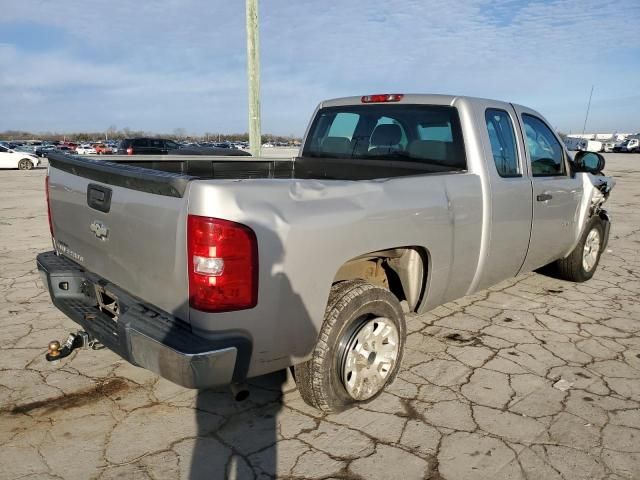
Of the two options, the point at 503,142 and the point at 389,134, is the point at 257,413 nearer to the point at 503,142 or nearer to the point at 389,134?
the point at 389,134

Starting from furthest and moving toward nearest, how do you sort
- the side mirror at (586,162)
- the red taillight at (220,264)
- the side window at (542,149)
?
1. the side mirror at (586,162)
2. the side window at (542,149)
3. the red taillight at (220,264)

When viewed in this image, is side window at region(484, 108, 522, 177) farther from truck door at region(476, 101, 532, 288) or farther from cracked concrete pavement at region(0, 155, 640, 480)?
cracked concrete pavement at region(0, 155, 640, 480)

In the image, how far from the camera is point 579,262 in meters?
5.41

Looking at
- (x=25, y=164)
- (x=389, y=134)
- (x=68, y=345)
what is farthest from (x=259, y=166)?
(x=25, y=164)

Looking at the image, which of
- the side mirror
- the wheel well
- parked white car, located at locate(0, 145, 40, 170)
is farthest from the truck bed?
parked white car, located at locate(0, 145, 40, 170)

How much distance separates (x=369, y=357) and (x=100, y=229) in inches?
67.6

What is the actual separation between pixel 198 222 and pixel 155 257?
403mm

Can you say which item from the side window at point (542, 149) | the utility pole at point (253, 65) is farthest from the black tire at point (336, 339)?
the utility pole at point (253, 65)

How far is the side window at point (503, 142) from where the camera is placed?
378cm

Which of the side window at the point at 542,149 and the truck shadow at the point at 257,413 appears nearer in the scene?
the truck shadow at the point at 257,413

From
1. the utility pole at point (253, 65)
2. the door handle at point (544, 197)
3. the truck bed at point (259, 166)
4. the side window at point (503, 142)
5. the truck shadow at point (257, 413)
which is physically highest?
the utility pole at point (253, 65)

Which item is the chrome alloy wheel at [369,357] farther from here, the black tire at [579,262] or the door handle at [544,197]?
the black tire at [579,262]

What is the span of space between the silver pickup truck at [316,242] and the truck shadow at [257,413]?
1 cm

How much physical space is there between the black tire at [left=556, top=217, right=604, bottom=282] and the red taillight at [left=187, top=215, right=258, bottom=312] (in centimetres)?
435
